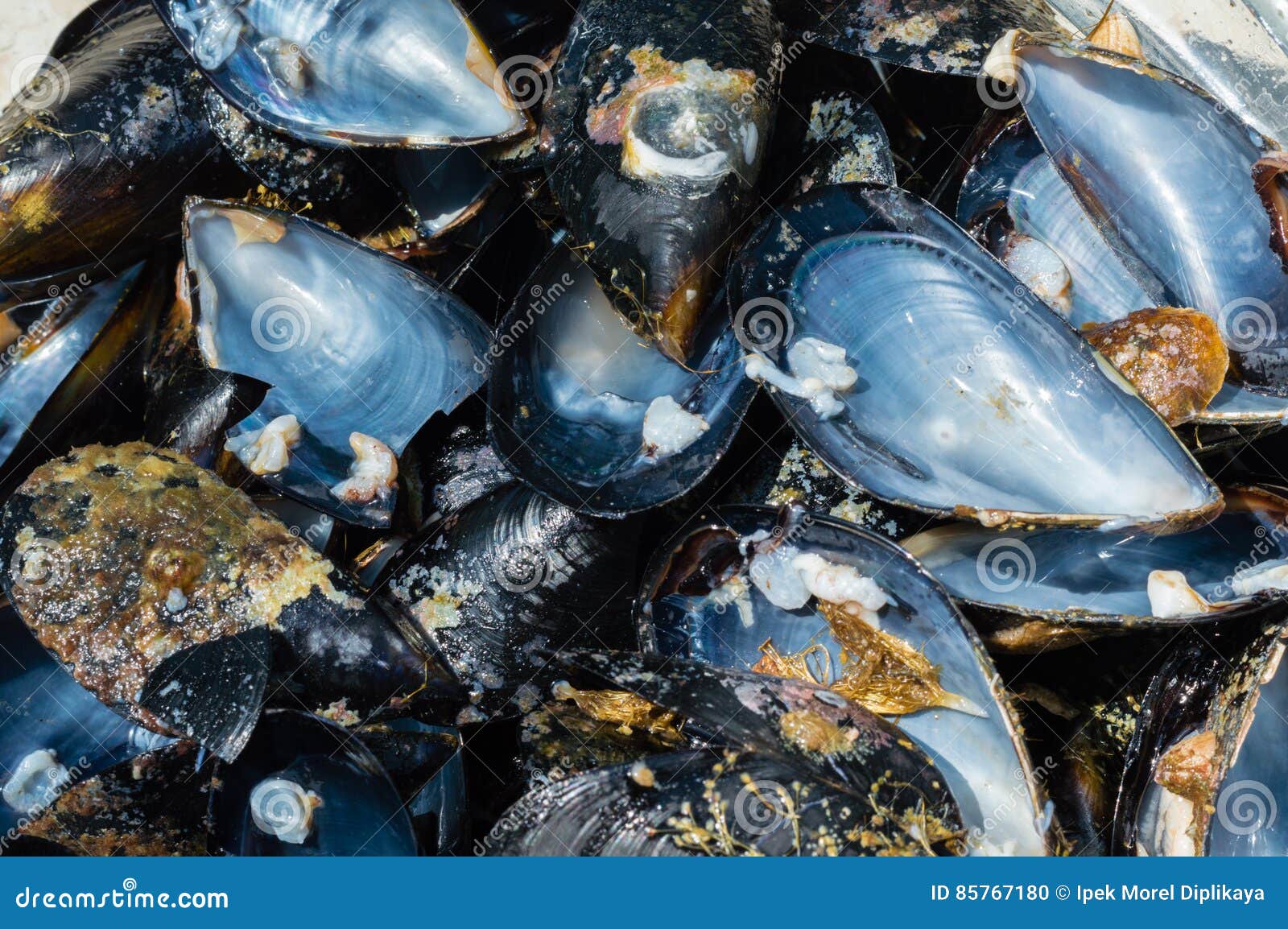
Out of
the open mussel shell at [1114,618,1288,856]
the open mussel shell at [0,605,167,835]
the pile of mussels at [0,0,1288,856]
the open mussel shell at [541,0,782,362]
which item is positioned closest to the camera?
the open mussel shell at [1114,618,1288,856]

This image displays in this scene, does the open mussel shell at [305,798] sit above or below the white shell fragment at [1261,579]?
below

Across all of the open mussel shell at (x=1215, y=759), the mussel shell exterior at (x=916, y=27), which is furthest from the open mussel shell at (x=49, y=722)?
the mussel shell exterior at (x=916, y=27)

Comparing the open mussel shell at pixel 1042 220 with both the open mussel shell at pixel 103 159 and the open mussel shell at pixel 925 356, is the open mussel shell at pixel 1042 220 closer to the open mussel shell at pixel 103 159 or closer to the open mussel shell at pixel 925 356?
the open mussel shell at pixel 925 356

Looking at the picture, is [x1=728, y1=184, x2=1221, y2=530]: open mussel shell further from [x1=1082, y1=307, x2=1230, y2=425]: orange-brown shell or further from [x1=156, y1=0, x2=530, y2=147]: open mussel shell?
[x1=156, y1=0, x2=530, y2=147]: open mussel shell

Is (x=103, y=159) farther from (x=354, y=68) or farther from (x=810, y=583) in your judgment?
(x=810, y=583)

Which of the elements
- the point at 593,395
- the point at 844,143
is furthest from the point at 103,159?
the point at 844,143

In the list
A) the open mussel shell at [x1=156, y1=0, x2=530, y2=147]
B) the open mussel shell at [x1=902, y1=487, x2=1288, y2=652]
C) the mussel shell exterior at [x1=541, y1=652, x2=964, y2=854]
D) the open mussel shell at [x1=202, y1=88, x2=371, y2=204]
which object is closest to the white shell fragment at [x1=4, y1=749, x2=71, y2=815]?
the mussel shell exterior at [x1=541, y1=652, x2=964, y2=854]

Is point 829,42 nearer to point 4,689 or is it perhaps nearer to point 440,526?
point 440,526
